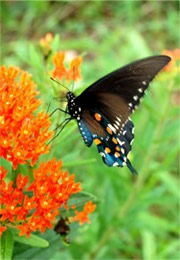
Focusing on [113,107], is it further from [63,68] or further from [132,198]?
[132,198]

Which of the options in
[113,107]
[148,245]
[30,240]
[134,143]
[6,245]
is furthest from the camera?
[148,245]

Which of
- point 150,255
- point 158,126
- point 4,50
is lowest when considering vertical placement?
point 150,255

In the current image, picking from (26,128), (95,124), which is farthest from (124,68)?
(26,128)

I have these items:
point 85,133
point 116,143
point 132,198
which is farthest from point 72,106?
point 132,198

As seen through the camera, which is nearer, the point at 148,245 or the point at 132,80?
the point at 132,80

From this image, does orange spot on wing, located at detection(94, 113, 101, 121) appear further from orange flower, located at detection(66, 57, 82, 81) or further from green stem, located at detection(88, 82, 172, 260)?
green stem, located at detection(88, 82, 172, 260)

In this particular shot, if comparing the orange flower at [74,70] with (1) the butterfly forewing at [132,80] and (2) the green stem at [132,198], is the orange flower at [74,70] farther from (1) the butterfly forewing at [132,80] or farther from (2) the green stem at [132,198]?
(2) the green stem at [132,198]

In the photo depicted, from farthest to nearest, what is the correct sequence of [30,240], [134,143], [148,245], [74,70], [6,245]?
[148,245] → [134,143] → [74,70] → [30,240] → [6,245]

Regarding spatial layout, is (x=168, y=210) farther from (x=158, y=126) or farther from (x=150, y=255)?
(x=158, y=126)
